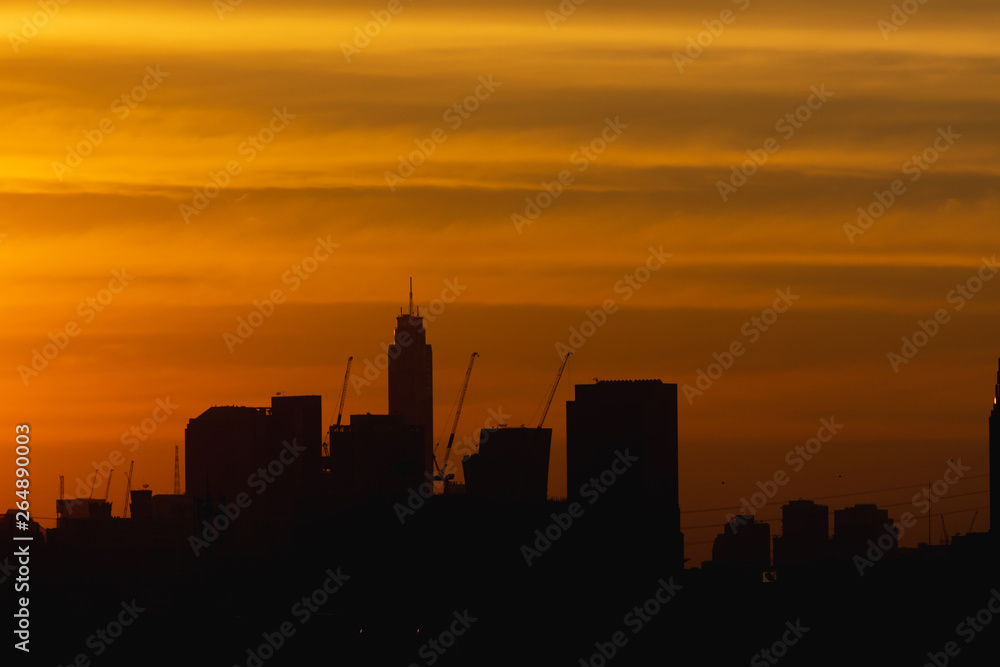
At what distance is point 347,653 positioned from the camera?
19488 cm

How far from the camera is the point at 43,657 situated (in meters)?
191

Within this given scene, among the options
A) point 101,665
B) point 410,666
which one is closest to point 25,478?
point 101,665

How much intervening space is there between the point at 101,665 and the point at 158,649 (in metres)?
9.51

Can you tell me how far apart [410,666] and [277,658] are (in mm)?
17592

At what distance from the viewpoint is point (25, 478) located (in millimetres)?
142750

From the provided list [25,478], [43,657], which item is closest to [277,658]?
[43,657]

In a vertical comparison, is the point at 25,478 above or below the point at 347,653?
above

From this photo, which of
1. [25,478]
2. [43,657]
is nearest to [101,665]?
[43,657]

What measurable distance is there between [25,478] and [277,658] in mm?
50433

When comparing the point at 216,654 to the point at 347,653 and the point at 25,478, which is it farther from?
the point at 25,478

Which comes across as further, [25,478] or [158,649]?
[158,649]

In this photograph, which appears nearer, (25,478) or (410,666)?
(25,478)

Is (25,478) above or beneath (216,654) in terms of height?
above

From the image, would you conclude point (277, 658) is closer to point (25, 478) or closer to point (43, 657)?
point (43, 657)
